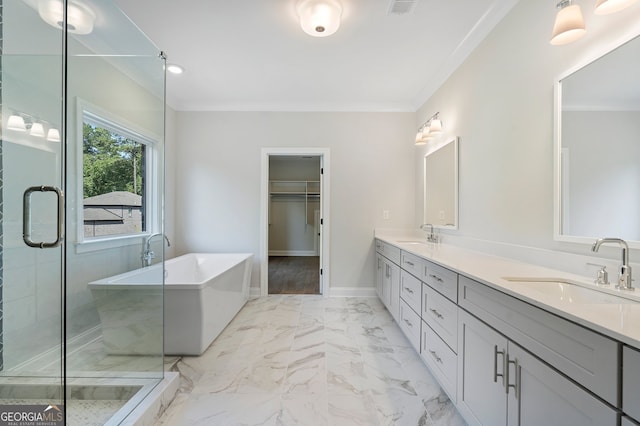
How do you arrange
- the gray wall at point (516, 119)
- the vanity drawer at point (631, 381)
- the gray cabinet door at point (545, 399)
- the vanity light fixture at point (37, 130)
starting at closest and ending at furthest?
the vanity drawer at point (631, 381) < the gray cabinet door at point (545, 399) < the gray wall at point (516, 119) < the vanity light fixture at point (37, 130)

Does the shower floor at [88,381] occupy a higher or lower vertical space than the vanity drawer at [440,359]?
lower

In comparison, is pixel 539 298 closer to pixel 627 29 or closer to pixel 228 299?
pixel 627 29

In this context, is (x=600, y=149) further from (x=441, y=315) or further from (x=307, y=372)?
(x=307, y=372)

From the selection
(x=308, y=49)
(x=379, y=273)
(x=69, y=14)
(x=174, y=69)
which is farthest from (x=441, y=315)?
(x=174, y=69)

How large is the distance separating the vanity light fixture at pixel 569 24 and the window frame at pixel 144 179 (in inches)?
118

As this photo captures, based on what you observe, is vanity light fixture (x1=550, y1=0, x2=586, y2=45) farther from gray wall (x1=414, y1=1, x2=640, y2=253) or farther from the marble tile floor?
the marble tile floor

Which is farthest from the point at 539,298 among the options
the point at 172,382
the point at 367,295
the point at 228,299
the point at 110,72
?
the point at 110,72

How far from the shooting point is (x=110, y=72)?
2.34 metres

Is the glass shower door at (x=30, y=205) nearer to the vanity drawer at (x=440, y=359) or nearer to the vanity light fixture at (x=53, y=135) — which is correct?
the vanity light fixture at (x=53, y=135)

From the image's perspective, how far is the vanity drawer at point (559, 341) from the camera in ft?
2.27

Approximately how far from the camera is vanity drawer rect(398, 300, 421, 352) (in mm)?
2051

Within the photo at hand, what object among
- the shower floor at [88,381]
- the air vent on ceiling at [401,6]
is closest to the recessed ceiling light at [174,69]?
the air vent on ceiling at [401,6]

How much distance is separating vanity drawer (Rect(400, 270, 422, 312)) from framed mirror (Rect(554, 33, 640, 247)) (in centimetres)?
96

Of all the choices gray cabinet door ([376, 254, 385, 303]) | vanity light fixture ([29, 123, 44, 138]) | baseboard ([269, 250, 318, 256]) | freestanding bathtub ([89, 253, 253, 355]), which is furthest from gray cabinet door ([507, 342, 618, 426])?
baseboard ([269, 250, 318, 256])
